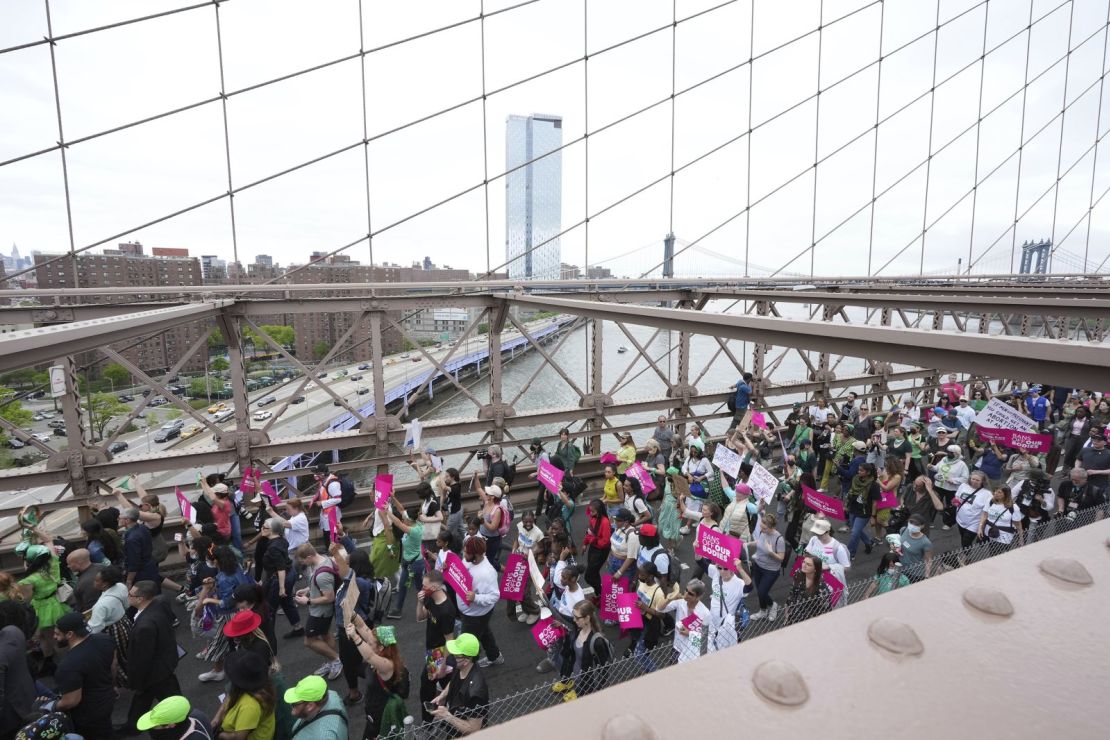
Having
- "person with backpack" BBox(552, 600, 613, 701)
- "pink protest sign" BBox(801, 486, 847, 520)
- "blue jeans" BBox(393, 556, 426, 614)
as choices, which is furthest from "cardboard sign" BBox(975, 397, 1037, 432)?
"blue jeans" BBox(393, 556, 426, 614)

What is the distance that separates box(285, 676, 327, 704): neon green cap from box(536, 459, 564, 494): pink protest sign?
4103mm

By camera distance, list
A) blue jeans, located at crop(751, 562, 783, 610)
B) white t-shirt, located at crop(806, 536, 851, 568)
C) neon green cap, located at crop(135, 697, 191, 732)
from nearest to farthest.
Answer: neon green cap, located at crop(135, 697, 191, 732) → white t-shirt, located at crop(806, 536, 851, 568) → blue jeans, located at crop(751, 562, 783, 610)

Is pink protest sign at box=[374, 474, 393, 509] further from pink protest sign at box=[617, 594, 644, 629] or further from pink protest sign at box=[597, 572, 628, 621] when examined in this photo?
pink protest sign at box=[617, 594, 644, 629]

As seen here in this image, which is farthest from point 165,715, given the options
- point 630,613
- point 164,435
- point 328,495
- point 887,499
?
point 164,435

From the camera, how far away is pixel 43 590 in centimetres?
525

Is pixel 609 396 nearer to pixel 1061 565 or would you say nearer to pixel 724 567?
pixel 724 567

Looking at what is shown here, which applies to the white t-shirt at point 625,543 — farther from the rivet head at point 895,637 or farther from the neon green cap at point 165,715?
the rivet head at point 895,637

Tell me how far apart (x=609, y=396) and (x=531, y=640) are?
16.5ft

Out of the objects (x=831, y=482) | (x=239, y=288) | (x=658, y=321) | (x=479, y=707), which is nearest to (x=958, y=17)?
(x=831, y=482)

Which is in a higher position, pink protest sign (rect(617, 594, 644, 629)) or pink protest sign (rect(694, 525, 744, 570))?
pink protest sign (rect(694, 525, 744, 570))

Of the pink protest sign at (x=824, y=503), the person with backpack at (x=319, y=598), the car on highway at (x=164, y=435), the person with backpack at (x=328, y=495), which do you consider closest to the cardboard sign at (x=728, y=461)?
the pink protest sign at (x=824, y=503)

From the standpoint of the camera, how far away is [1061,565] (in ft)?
3.11

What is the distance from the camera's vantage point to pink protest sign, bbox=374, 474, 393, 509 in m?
6.53

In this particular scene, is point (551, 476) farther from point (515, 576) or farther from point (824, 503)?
point (824, 503)
